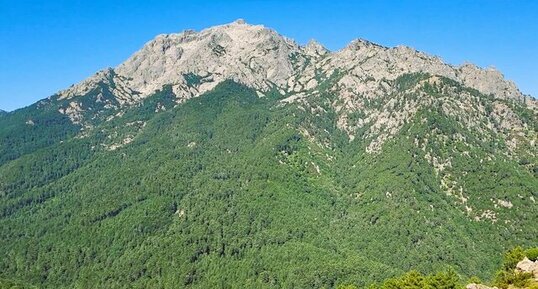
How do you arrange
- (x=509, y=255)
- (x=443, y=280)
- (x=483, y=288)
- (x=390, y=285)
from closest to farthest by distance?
(x=483, y=288) → (x=443, y=280) → (x=390, y=285) → (x=509, y=255)

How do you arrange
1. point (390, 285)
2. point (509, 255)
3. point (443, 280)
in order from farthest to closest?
point (509, 255)
point (390, 285)
point (443, 280)

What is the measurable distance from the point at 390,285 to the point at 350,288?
62.5ft

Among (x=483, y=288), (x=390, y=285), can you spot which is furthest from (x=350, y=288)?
(x=483, y=288)

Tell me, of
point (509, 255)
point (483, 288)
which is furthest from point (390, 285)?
point (509, 255)

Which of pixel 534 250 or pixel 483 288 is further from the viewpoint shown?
pixel 534 250

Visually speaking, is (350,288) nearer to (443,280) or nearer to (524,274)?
(443,280)

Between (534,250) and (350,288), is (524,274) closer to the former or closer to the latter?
(534,250)

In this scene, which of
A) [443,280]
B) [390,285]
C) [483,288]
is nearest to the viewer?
[483,288]

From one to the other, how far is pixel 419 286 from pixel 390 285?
1062 cm

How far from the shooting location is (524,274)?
5418 inches

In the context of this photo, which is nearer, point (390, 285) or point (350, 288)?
point (390, 285)

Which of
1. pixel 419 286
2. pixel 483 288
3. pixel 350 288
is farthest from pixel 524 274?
pixel 350 288

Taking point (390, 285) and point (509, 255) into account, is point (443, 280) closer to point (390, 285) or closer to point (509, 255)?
point (390, 285)

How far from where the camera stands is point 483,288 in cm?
13100
